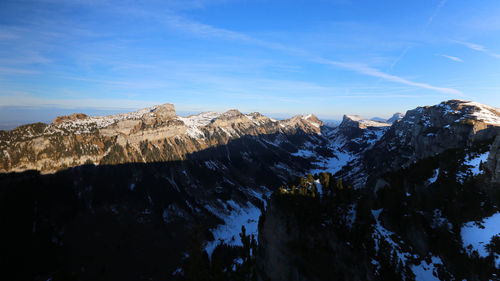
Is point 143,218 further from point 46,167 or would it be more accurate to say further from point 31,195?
point 46,167

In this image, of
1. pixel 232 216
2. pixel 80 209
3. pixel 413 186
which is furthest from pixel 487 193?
pixel 80 209

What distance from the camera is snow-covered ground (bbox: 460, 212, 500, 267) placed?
32.5 m

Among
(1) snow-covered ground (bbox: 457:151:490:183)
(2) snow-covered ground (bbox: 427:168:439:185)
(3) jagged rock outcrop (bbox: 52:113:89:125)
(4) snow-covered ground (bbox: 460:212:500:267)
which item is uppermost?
(3) jagged rock outcrop (bbox: 52:113:89:125)

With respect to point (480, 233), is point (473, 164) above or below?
above

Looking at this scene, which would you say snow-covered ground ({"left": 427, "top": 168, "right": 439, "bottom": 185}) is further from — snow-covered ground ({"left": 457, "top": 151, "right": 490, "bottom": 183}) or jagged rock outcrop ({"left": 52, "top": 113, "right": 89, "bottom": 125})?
jagged rock outcrop ({"left": 52, "top": 113, "right": 89, "bottom": 125})

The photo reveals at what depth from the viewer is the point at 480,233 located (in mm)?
34250

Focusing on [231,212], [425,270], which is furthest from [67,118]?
[425,270]

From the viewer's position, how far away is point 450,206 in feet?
132

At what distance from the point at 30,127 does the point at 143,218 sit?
106 meters

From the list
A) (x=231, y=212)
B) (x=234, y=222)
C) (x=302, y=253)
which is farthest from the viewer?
(x=231, y=212)

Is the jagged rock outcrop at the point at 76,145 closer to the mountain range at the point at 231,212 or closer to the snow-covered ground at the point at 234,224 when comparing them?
the mountain range at the point at 231,212

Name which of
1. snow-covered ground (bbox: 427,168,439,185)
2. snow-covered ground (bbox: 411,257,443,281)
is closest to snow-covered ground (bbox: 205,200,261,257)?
snow-covered ground (bbox: 427,168,439,185)

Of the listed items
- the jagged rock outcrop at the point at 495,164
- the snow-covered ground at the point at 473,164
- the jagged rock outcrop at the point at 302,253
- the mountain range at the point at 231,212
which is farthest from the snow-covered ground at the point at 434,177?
the jagged rock outcrop at the point at 302,253

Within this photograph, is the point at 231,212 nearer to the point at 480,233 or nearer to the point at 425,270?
the point at 425,270
